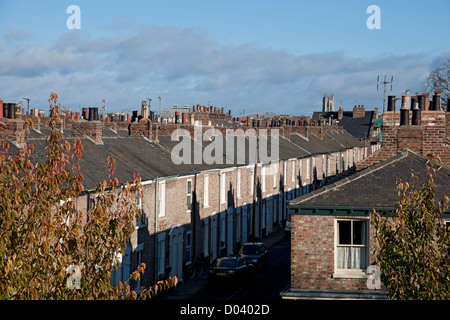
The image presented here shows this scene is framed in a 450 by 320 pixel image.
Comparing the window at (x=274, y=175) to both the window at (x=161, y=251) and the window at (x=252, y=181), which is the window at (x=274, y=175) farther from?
Result: the window at (x=161, y=251)

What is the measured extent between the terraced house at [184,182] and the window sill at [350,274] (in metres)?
10.6

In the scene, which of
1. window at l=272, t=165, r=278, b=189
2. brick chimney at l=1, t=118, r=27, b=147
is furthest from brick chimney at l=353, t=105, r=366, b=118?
brick chimney at l=1, t=118, r=27, b=147

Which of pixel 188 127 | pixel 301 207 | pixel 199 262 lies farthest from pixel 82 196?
pixel 188 127

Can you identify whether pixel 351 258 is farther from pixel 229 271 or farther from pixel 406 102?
pixel 229 271

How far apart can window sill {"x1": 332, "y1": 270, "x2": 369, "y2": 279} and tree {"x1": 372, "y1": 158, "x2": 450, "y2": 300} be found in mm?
6462

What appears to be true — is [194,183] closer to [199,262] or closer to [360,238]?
[199,262]

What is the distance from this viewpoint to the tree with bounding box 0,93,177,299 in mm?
9242

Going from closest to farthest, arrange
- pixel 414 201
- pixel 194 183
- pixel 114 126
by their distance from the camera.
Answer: pixel 414 201, pixel 194 183, pixel 114 126

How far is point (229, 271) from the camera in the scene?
3372 centimetres

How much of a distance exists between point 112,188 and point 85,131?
2327cm

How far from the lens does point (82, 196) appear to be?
80.8 feet

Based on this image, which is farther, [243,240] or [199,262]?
[243,240]

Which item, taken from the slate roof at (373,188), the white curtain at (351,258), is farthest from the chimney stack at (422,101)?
the white curtain at (351,258)

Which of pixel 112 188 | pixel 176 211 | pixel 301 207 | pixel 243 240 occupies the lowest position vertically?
pixel 243 240
